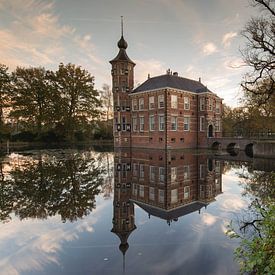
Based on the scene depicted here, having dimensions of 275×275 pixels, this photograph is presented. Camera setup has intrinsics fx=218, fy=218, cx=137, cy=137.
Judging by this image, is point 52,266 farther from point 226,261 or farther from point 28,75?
point 28,75

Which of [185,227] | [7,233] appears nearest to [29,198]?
[7,233]

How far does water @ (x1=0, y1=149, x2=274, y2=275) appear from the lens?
391 centimetres

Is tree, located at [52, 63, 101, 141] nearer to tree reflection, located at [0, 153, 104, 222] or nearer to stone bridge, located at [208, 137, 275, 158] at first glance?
stone bridge, located at [208, 137, 275, 158]

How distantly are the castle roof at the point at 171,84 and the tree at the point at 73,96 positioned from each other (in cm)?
1224

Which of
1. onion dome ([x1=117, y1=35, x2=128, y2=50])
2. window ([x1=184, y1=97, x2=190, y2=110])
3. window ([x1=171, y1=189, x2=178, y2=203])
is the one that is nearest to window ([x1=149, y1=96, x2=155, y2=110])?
window ([x1=184, y1=97, x2=190, y2=110])

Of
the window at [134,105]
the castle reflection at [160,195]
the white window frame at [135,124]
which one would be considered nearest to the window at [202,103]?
the window at [134,105]

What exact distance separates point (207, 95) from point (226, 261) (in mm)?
31391

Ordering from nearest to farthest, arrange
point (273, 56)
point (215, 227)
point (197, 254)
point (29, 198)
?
point (197, 254) < point (215, 227) < point (29, 198) < point (273, 56)

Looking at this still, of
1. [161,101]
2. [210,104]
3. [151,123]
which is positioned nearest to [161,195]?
[161,101]

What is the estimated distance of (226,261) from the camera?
395cm

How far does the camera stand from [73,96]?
137 ft

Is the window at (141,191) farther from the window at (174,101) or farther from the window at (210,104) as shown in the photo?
the window at (210,104)

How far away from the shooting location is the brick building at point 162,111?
1205 inches

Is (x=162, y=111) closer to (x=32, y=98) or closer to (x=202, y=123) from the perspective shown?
(x=202, y=123)
